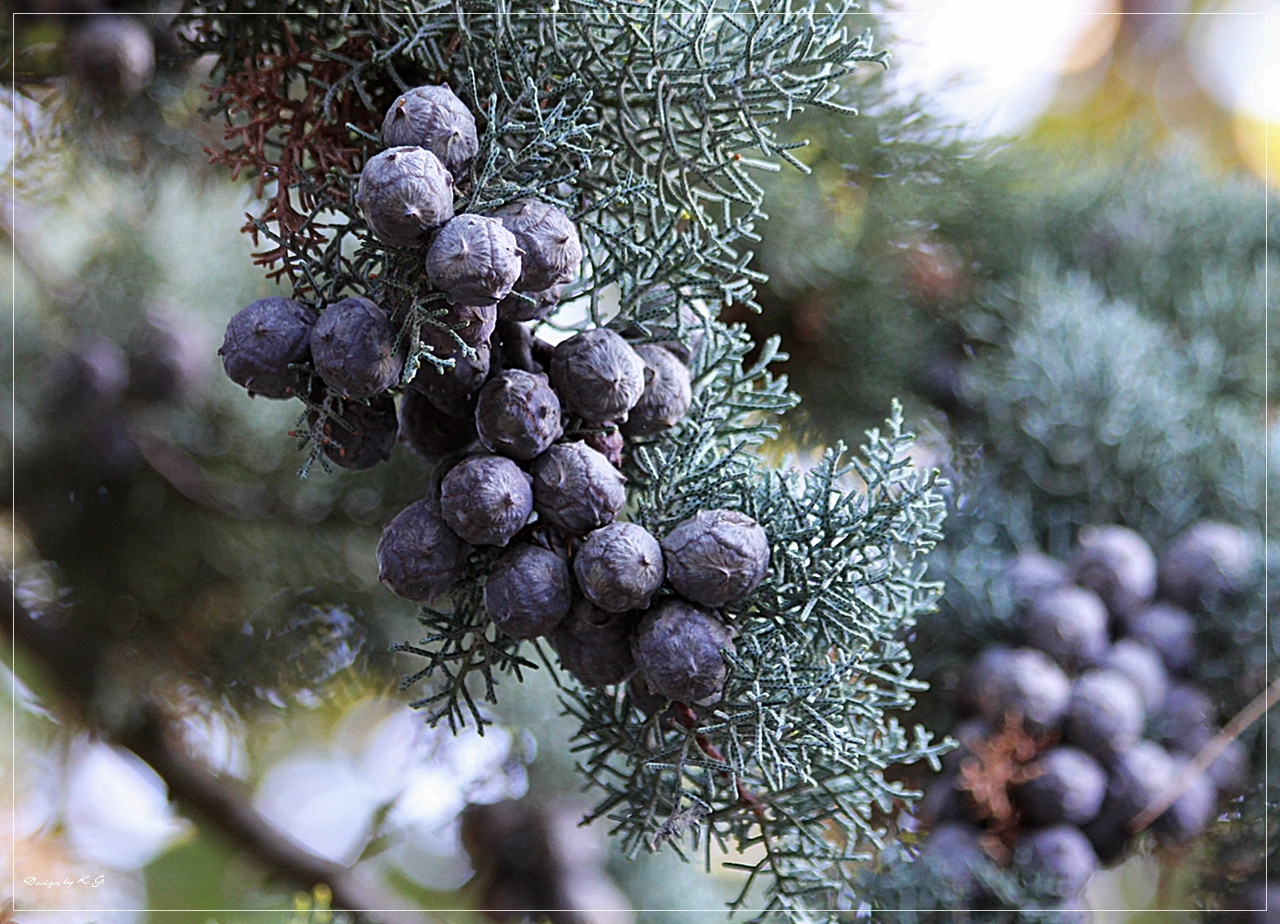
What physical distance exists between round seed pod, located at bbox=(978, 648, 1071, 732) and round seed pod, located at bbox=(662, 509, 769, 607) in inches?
10.5

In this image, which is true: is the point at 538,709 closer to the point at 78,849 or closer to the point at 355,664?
the point at 355,664

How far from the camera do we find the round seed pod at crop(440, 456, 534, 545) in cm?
34

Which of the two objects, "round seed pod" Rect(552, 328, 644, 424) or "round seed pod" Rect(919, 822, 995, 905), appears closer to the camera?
"round seed pod" Rect(552, 328, 644, 424)

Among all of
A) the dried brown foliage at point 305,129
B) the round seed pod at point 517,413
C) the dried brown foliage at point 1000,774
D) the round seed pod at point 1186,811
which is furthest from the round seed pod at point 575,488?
the round seed pod at point 1186,811

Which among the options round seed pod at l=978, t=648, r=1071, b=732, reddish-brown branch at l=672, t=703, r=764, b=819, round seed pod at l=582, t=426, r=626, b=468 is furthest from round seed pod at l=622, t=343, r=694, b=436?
round seed pod at l=978, t=648, r=1071, b=732

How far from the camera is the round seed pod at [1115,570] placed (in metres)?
0.60

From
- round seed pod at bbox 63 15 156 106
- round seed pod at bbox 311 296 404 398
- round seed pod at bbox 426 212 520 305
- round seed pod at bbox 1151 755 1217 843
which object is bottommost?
round seed pod at bbox 1151 755 1217 843

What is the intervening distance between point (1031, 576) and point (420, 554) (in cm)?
40

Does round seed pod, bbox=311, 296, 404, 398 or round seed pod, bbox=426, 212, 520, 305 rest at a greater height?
round seed pod, bbox=426, 212, 520, 305

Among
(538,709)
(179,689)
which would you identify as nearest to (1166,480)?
(538,709)

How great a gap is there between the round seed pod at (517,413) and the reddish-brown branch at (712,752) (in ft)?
0.38

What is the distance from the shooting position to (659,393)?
1.25 ft

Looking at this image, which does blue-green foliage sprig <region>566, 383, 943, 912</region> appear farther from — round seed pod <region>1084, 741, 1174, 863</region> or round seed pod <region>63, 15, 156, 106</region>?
round seed pod <region>63, 15, 156, 106</region>

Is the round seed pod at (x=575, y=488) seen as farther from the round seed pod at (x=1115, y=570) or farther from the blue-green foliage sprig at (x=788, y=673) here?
the round seed pod at (x=1115, y=570)
